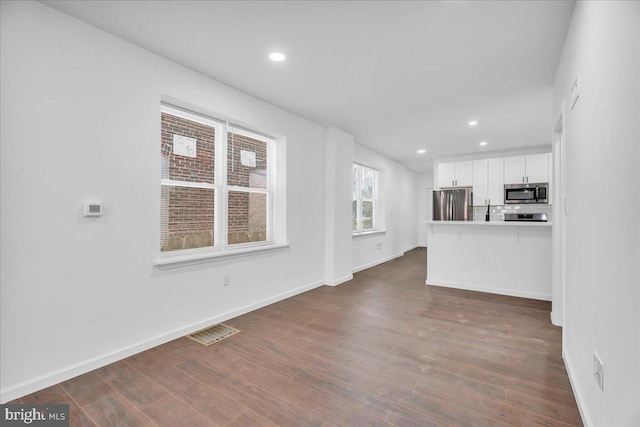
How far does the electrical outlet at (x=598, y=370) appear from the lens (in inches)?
56.0

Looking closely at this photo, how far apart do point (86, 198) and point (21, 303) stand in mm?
805

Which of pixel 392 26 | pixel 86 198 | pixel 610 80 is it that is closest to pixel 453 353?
pixel 610 80

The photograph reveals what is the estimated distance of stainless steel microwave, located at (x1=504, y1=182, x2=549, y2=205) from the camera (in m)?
6.11

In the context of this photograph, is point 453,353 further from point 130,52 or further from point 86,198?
point 130,52

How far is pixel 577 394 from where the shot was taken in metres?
1.95

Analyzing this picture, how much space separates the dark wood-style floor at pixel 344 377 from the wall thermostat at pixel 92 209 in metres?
1.21

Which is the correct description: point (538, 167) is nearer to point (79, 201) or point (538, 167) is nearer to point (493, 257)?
point (493, 257)

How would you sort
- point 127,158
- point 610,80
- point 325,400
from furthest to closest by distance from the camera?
point 127,158 → point 325,400 → point 610,80

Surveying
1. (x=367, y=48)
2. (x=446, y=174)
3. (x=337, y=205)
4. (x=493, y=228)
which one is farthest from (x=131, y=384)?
(x=446, y=174)

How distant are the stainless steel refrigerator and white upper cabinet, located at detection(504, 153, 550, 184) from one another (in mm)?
834

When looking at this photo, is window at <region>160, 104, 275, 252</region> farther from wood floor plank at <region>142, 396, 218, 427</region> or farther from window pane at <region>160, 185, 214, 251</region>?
wood floor plank at <region>142, 396, 218, 427</region>

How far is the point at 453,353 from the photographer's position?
2652 millimetres

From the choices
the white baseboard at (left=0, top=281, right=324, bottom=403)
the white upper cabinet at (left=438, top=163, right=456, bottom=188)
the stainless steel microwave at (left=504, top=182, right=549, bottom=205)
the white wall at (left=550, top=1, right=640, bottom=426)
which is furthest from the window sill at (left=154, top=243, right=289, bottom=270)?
the stainless steel microwave at (left=504, top=182, right=549, bottom=205)

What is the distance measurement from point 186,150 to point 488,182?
20.0ft
